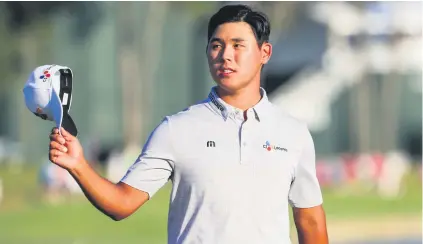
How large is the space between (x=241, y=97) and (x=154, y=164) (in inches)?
18.4

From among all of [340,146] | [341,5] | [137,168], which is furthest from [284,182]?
[340,146]

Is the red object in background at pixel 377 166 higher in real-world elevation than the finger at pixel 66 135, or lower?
lower

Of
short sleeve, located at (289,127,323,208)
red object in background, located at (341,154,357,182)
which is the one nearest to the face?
short sleeve, located at (289,127,323,208)

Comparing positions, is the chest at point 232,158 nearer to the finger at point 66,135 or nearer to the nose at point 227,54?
the nose at point 227,54

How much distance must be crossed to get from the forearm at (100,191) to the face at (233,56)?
24.4 inches

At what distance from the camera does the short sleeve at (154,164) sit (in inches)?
192

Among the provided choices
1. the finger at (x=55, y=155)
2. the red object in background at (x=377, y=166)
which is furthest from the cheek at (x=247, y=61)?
the red object in background at (x=377, y=166)

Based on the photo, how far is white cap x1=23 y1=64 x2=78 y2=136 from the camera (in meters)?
4.52

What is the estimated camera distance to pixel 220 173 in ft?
15.9

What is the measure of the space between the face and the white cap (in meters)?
0.65

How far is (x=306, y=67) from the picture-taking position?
45.7 m

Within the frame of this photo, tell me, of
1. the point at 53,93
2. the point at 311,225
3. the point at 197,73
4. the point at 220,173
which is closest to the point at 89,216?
the point at 311,225

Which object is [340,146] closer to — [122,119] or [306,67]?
[306,67]

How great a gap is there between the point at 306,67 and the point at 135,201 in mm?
41045
